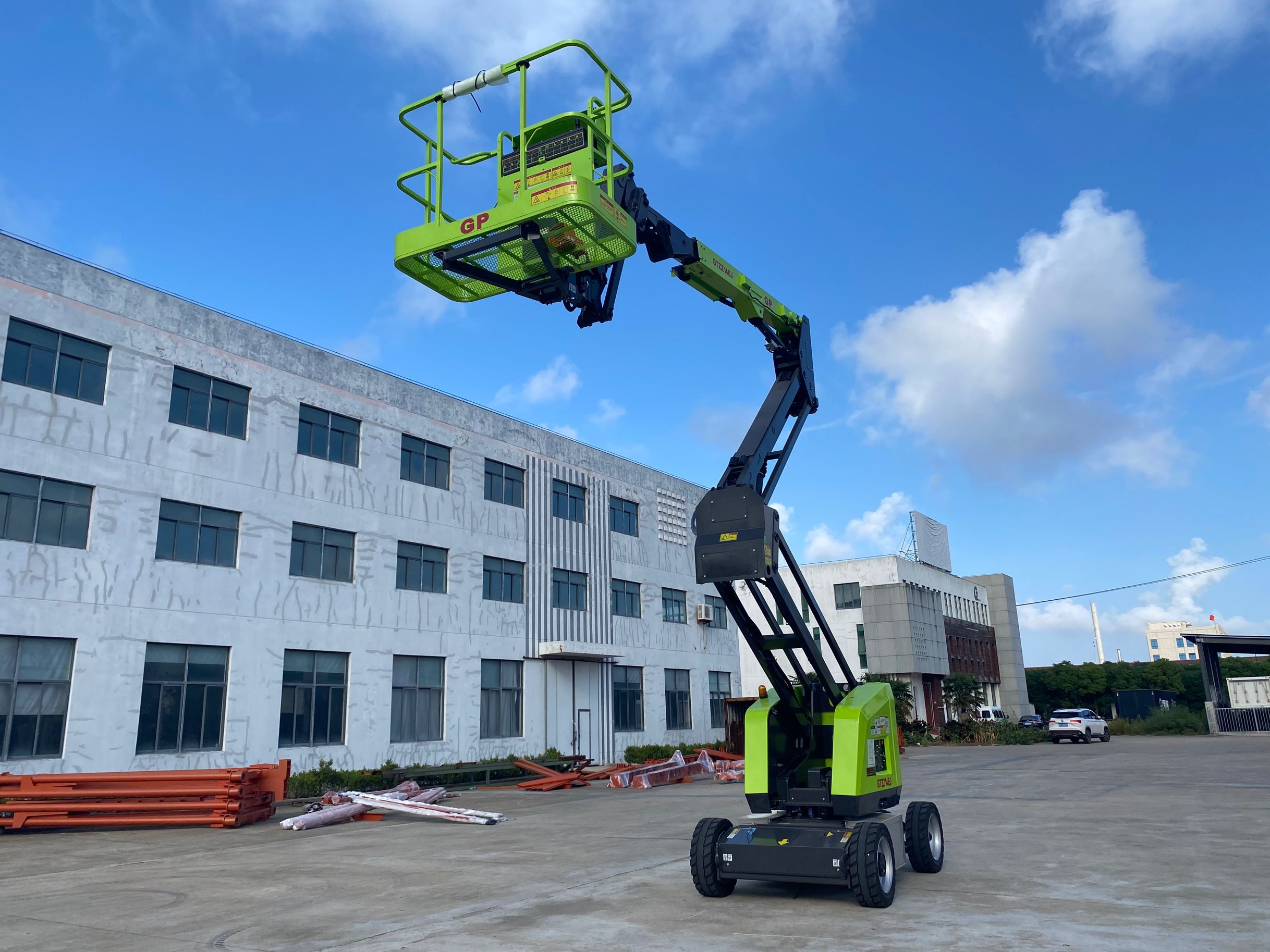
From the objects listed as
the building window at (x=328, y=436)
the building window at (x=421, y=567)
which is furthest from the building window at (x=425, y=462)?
the building window at (x=421, y=567)

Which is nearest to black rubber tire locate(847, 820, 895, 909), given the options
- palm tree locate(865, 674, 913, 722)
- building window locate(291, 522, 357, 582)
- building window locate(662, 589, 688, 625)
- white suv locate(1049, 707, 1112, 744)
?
building window locate(291, 522, 357, 582)

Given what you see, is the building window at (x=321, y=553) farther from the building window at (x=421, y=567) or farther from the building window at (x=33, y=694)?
the building window at (x=33, y=694)

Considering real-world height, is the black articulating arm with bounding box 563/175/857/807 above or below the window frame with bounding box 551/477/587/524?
below

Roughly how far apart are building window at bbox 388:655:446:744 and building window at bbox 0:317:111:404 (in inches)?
412

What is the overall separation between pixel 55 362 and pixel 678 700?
25.3 metres

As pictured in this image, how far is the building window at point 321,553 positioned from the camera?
23906mm

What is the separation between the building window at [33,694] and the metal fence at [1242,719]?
170 feet

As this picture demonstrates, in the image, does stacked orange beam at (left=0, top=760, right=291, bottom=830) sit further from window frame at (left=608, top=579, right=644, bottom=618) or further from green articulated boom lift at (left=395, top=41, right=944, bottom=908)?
window frame at (left=608, top=579, right=644, bottom=618)

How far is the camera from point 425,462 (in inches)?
1104

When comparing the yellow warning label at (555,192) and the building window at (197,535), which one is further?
the building window at (197,535)

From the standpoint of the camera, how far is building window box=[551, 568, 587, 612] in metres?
32.2

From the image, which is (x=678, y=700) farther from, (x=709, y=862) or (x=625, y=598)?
(x=709, y=862)

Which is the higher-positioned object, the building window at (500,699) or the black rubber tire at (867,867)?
the building window at (500,699)

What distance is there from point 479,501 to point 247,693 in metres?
9.56
